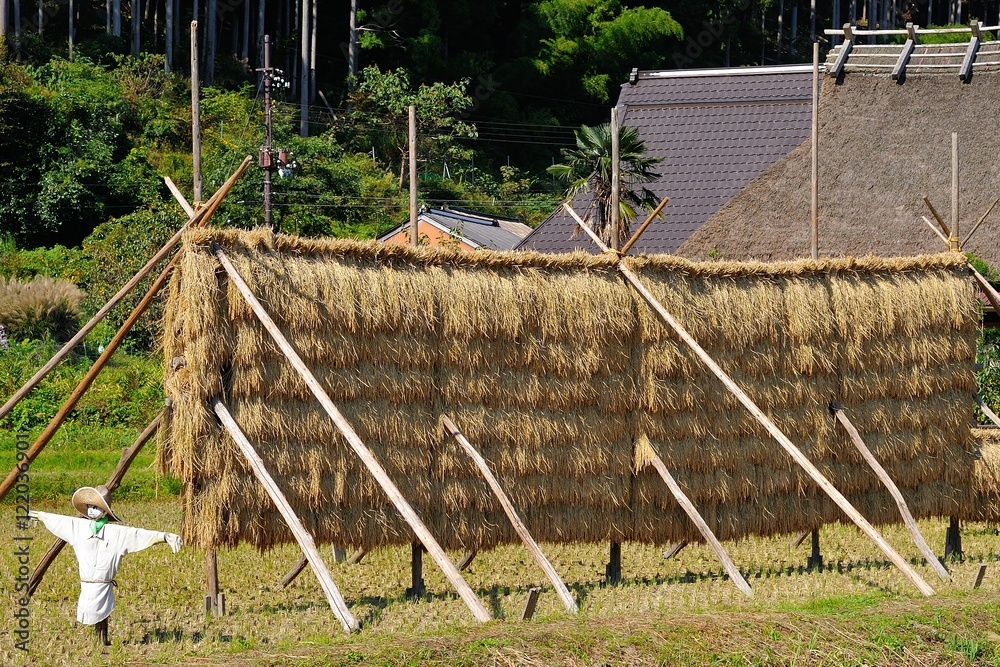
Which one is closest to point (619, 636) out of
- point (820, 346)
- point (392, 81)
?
point (820, 346)

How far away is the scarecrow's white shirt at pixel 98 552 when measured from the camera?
9.57m

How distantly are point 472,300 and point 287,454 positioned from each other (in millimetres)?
2467

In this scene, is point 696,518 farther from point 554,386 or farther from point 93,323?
point 93,323

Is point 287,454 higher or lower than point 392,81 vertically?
lower

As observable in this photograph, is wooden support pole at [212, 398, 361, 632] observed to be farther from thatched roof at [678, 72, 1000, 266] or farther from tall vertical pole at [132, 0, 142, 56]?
tall vertical pole at [132, 0, 142, 56]

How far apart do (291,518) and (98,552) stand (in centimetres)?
150

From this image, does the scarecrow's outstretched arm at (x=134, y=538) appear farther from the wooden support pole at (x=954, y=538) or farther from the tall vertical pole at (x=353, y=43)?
the tall vertical pole at (x=353, y=43)

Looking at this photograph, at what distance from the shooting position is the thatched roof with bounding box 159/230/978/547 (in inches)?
438

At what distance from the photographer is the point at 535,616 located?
10703 mm

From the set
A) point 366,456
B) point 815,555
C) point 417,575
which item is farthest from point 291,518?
point 815,555

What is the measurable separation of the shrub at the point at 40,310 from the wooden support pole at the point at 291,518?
15.3m

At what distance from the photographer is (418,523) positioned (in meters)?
9.97

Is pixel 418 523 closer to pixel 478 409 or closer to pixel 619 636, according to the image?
pixel 619 636

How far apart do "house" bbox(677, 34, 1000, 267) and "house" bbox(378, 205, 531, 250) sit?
8.42 metres
